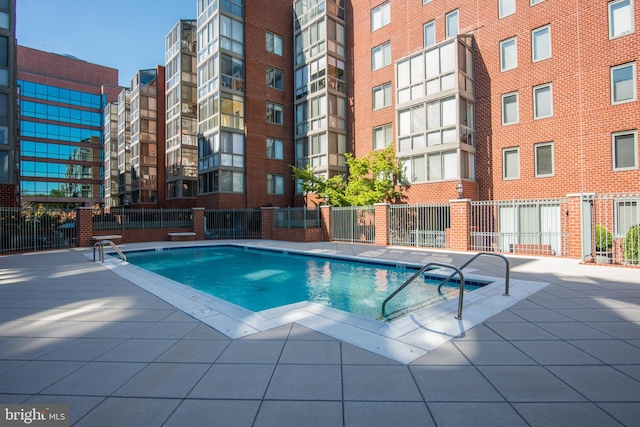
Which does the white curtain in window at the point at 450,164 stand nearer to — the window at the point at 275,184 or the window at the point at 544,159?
the window at the point at 544,159

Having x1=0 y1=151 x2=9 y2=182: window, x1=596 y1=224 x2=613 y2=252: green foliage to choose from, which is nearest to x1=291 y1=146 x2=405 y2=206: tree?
x1=596 y1=224 x2=613 y2=252: green foliage

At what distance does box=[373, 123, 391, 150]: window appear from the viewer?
20.2 m

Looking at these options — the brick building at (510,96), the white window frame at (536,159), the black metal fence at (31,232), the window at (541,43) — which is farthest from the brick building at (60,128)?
the window at (541,43)

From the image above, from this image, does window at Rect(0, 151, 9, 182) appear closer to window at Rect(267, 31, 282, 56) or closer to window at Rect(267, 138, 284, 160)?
window at Rect(267, 138, 284, 160)

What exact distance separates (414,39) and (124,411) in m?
21.3

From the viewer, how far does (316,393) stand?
2.67 metres

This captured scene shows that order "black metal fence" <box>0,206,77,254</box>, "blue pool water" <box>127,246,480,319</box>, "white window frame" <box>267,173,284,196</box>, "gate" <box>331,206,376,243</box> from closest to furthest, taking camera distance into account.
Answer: "blue pool water" <box>127,246,480,319</box> → "black metal fence" <box>0,206,77,254</box> → "gate" <box>331,206,376,243</box> → "white window frame" <box>267,173,284,196</box>

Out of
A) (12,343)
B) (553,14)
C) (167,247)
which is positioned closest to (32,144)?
(167,247)

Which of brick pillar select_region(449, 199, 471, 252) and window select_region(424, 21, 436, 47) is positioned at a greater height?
window select_region(424, 21, 436, 47)

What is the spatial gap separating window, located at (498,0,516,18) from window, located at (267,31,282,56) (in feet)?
47.5

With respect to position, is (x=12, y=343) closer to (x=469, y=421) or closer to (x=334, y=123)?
(x=469, y=421)

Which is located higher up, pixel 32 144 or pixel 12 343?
pixel 32 144

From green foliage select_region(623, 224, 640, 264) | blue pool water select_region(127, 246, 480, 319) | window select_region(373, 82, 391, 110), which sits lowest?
blue pool water select_region(127, 246, 480, 319)

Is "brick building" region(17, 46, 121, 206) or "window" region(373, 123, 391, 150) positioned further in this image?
"brick building" region(17, 46, 121, 206)
